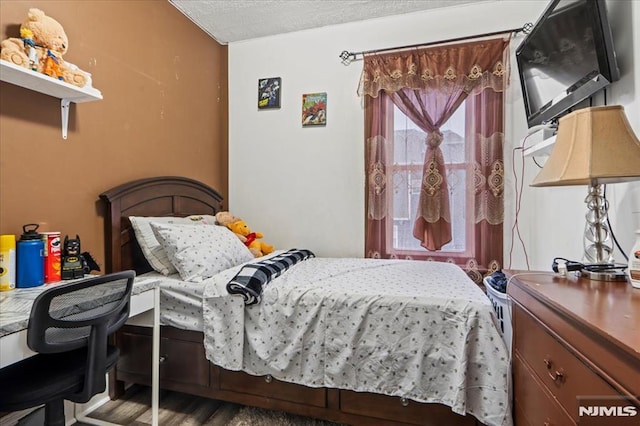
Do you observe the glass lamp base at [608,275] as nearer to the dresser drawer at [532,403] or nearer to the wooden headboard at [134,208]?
the dresser drawer at [532,403]

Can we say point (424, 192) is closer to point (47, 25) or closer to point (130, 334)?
point (130, 334)

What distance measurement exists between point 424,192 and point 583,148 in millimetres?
1523

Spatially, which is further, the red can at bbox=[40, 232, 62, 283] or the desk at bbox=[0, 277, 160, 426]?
the red can at bbox=[40, 232, 62, 283]

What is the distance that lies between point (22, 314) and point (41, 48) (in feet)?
4.02

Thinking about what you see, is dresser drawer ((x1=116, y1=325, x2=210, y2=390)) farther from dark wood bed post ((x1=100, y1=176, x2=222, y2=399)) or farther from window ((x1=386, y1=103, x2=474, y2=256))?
window ((x1=386, y1=103, x2=474, y2=256))

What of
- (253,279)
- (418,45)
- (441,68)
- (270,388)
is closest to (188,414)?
(270,388)

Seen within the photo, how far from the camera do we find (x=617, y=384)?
2.07ft

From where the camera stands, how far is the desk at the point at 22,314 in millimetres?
950

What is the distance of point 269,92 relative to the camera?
309cm

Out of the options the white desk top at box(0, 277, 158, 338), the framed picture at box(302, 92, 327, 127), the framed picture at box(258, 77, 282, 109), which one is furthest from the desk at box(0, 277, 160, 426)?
the framed picture at box(258, 77, 282, 109)

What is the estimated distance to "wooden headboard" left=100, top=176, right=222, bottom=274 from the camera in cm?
193

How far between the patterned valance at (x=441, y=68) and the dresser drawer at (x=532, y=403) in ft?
6.73

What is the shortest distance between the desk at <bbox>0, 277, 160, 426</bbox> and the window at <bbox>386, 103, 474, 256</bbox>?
185cm

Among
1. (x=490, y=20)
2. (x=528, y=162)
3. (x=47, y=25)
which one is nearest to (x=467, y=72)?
Answer: (x=490, y=20)
